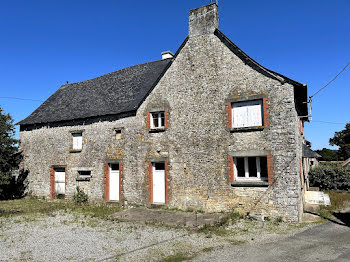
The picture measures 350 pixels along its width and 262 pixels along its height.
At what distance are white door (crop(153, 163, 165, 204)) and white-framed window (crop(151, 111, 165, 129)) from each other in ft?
6.45

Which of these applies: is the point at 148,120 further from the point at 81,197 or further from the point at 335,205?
the point at 335,205

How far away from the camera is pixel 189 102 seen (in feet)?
39.9

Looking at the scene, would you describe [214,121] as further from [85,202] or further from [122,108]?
[85,202]

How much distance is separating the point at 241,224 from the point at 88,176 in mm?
9086

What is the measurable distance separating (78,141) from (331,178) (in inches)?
680

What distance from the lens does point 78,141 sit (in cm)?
1568

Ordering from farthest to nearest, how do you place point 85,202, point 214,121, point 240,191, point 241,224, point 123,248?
point 85,202 < point 214,121 < point 240,191 < point 241,224 < point 123,248

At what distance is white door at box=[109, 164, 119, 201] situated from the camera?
45.7 ft

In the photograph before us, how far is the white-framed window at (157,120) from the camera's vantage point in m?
13.1

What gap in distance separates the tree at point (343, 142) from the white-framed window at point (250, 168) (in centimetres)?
5068

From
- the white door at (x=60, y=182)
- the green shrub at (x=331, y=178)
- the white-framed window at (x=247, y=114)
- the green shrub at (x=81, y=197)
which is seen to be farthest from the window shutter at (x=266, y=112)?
the white door at (x=60, y=182)

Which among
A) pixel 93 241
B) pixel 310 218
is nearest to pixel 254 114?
pixel 310 218

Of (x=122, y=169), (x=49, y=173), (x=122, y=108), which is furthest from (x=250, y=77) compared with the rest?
(x=49, y=173)

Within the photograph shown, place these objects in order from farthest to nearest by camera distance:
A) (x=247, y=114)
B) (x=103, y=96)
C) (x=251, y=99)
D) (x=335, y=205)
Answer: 1. (x=103, y=96)
2. (x=335, y=205)
3. (x=247, y=114)
4. (x=251, y=99)
